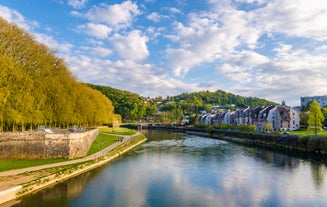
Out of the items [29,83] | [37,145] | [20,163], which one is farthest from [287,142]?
[29,83]

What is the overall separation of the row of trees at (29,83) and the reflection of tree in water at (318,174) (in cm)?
3493

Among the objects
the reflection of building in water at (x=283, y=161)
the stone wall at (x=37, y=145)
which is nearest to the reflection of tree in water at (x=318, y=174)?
the reflection of building in water at (x=283, y=161)

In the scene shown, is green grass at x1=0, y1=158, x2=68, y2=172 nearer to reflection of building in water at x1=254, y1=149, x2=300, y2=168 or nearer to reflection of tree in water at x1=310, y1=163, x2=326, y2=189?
reflection of tree in water at x1=310, y1=163, x2=326, y2=189

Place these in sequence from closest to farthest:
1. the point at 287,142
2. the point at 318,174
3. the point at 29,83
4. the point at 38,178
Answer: the point at 38,178 < the point at 318,174 < the point at 29,83 < the point at 287,142

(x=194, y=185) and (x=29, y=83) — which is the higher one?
(x=29, y=83)

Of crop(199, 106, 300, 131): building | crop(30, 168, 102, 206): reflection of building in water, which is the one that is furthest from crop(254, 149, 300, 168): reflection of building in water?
crop(199, 106, 300, 131): building

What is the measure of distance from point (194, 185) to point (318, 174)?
15256 mm

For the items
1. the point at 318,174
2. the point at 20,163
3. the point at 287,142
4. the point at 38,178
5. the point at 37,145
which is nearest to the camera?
the point at 38,178

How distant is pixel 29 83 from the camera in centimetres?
3538

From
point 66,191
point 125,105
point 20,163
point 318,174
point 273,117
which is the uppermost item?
point 125,105

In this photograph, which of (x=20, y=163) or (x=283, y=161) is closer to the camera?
(x=20, y=163)

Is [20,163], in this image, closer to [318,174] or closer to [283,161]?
[318,174]

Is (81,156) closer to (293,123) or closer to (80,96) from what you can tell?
(80,96)

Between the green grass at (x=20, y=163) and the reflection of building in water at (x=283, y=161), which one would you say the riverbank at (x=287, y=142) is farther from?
the green grass at (x=20, y=163)
